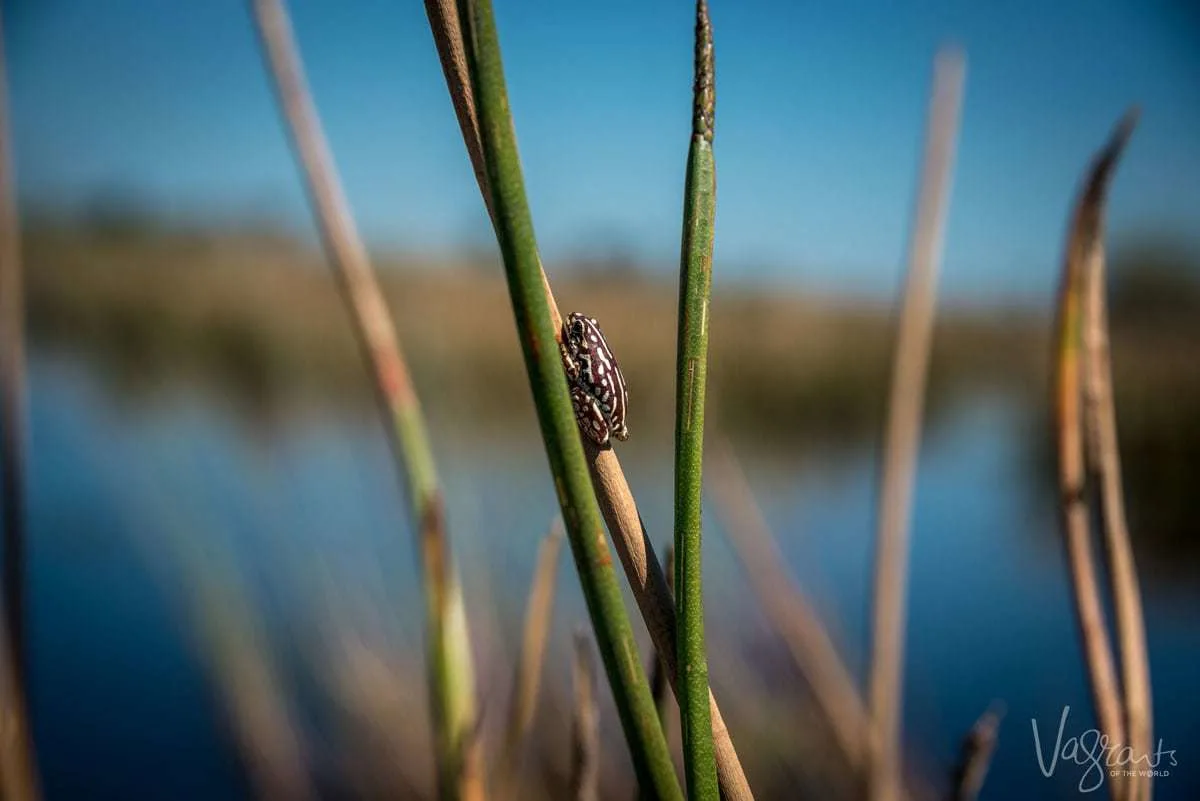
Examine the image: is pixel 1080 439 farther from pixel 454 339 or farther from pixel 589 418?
pixel 454 339

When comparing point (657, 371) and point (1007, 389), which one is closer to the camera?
point (657, 371)

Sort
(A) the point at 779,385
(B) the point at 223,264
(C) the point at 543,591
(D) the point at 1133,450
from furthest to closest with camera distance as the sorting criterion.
A: (B) the point at 223,264, (A) the point at 779,385, (D) the point at 1133,450, (C) the point at 543,591

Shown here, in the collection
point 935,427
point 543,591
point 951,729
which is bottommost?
point 951,729

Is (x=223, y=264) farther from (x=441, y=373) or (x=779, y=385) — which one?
(x=441, y=373)

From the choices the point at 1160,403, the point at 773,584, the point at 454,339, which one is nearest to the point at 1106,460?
the point at 773,584

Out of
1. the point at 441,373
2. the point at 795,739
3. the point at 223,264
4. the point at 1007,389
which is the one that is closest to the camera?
the point at 795,739

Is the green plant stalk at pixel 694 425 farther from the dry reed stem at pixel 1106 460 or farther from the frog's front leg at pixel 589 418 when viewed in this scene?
the dry reed stem at pixel 1106 460

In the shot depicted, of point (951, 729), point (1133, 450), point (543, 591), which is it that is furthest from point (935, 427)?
point (543, 591)
